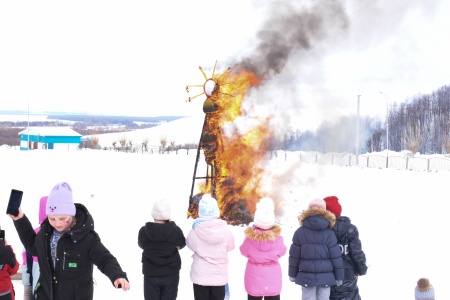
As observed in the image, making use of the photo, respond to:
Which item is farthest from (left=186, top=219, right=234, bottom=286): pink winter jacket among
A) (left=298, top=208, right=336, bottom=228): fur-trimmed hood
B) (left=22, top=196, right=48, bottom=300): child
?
(left=22, top=196, right=48, bottom=300): child

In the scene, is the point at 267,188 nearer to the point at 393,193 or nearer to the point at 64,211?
the point at 393,193

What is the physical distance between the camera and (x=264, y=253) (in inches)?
269

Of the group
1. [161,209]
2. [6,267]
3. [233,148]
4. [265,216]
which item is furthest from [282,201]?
[6,267]

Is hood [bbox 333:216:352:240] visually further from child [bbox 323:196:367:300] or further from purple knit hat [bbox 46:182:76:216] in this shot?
purple knit hat [bbox 46:182:76:216]

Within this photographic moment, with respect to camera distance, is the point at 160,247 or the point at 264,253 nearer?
the point at 160,247

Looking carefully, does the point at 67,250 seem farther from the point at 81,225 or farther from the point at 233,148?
the point at 233,148

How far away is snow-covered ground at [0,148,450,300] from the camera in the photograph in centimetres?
1130

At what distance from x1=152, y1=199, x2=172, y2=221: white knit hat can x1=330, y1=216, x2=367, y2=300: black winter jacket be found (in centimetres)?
213

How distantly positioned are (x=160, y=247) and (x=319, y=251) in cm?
197

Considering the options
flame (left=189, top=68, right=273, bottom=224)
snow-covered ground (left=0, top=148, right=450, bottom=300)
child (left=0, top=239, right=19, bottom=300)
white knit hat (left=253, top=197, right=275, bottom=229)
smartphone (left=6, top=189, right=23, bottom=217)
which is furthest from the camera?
flame (left=189, top=68, right=273, bottom=224)

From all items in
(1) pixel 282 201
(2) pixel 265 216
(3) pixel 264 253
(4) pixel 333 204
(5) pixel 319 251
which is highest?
(4) pixel 333 204

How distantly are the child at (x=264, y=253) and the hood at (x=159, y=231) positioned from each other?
1060 millimetres

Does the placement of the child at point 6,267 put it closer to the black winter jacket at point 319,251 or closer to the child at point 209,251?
the child at point 209,251

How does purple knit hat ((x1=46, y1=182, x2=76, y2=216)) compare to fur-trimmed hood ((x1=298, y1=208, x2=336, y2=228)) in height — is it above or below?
above
